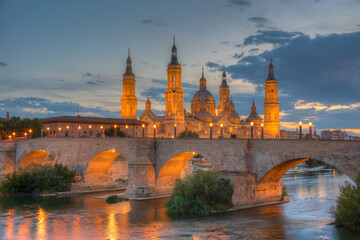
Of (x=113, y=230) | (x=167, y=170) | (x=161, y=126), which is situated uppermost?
(x=161, y=126)

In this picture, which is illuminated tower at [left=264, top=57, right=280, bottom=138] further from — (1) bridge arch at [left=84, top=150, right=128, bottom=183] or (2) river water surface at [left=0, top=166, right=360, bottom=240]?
(2) river water surface at [left=0, top=166, right=360, bottom=240]

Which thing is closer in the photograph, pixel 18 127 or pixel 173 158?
pixel 173 158

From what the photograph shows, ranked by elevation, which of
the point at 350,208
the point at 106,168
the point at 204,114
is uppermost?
the point at 204,114

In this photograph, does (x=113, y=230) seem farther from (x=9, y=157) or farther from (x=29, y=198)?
(x=9, y=157)

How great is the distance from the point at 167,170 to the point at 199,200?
1078 cm

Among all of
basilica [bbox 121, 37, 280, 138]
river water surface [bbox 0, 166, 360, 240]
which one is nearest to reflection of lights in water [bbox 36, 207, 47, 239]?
river water surface [bbox 0, 166, 360, 240]

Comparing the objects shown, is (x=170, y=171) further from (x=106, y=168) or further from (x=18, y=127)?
(x=18, y=127)

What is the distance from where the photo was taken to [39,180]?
49.6m

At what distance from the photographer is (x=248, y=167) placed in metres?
35.9

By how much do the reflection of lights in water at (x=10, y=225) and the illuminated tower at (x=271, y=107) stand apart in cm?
11959

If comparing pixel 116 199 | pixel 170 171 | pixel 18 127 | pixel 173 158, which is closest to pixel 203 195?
pixel 173 158

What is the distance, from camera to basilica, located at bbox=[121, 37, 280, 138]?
132 meters

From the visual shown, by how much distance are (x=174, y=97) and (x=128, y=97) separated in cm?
1580

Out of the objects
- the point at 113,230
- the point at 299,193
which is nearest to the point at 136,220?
the point at 113,230
